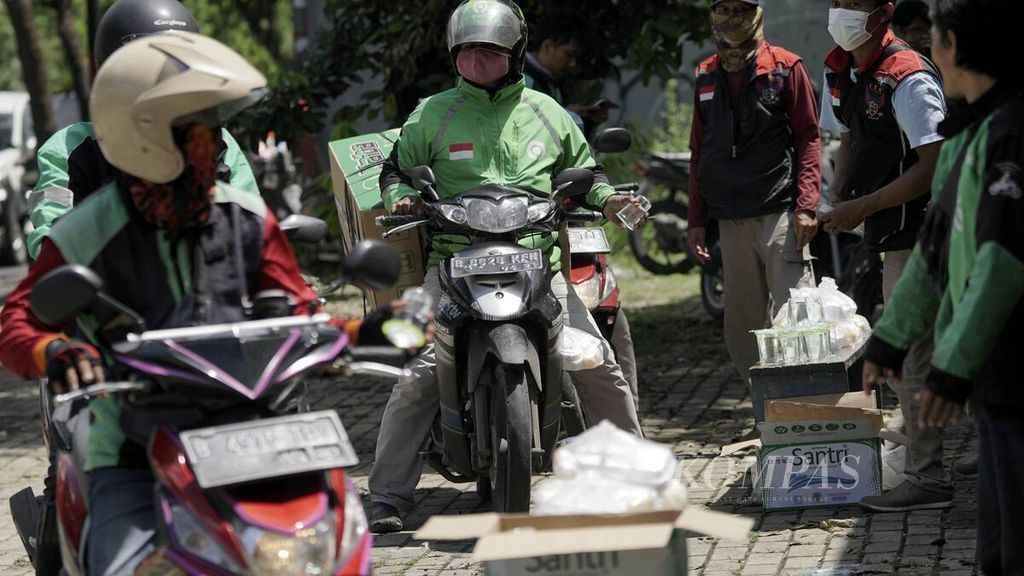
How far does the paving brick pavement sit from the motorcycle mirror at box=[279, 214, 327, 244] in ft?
5.26

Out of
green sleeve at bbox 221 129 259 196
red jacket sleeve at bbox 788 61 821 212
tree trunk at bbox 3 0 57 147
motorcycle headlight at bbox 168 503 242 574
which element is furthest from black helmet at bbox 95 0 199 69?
tree trunk at bbox 3 0 57 147

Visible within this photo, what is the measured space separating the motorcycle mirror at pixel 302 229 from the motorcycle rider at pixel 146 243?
52 cm

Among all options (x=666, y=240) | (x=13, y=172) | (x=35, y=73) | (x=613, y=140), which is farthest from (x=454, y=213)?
(x=13, y=172)

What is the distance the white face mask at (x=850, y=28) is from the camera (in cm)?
652

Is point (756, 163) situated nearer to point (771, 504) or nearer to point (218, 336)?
point (771, 504)

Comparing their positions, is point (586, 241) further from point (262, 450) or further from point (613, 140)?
point (262, 450)

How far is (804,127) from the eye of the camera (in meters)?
7.52

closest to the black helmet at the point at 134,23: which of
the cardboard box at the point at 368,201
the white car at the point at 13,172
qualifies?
the cardboard box at the point at 368,201

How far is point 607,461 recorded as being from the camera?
3.88 meters

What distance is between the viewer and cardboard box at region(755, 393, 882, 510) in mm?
6406

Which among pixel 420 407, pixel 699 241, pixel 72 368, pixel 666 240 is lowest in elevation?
pixel 666 240

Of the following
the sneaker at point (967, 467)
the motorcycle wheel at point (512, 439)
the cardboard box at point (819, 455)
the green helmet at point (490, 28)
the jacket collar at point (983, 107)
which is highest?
the green helmet at point (490, 28)

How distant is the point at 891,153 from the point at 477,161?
1.66 metres

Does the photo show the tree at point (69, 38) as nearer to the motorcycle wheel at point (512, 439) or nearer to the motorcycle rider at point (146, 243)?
the motorcycle wheel at point (512, 439)
